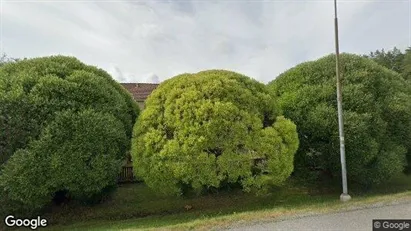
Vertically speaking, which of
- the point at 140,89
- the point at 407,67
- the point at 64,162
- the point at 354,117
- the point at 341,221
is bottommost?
the point at 341,221

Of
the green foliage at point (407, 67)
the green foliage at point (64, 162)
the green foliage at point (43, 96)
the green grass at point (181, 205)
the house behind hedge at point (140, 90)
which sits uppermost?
the green foliage at point (407, 67)

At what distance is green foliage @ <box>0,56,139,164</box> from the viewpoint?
30.8 feet

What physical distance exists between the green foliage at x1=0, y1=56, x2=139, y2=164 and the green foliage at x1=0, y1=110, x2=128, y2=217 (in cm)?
A: 42

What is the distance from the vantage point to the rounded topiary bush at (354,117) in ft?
36.4

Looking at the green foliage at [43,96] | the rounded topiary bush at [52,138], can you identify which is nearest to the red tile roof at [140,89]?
the green foliage at [43,96]

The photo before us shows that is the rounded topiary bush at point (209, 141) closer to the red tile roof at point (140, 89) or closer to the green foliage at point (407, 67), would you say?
the red tile roof at point (140, 89)

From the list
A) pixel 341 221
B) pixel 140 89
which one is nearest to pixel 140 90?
pixel 140 89

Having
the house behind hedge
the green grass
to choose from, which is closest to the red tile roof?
the house behind hedge

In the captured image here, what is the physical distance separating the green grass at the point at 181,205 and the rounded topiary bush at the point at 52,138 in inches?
38.4

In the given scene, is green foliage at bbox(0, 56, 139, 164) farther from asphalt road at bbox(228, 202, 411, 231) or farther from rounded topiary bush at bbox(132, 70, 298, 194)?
asphalt road at bbox(228, 202, 411, 231)

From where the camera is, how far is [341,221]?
7145 millimetres

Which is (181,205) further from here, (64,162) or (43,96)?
(43,96)

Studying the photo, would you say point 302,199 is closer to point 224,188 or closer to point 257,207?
point 257,207

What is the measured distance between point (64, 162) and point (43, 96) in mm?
2191
